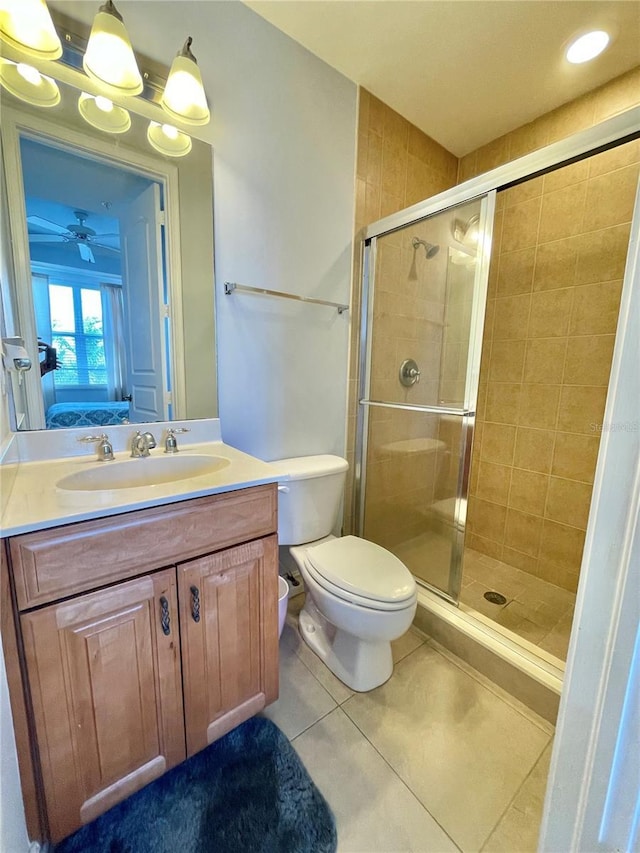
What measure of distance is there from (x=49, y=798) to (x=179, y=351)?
124 centimetres

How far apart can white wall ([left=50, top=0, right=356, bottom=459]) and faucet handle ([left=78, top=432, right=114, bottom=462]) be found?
43 centimetres

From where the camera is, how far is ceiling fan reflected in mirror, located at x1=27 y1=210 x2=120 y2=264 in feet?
3.47

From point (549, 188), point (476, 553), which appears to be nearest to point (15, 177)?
point (549, 188)

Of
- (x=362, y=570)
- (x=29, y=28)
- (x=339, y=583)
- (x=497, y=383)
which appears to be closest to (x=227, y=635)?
(x=339, y=583)

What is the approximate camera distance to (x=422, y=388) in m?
1.80

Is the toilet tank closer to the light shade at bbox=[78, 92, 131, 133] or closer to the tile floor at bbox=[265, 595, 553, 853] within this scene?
the tile floor at bbox=[265, 595, 553, 853]

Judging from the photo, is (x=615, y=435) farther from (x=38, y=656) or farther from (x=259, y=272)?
(x=259, y=272)

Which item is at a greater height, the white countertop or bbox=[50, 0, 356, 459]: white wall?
bbox=[50, 0, 356, 459]: white wall

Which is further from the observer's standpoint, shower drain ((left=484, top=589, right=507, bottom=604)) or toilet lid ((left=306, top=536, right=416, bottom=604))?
shower drain ((left=484, top=589, right=507, bottom=604))

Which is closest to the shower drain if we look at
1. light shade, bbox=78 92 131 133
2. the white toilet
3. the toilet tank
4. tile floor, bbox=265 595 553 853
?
tile floor, bbox=265 595 553 853

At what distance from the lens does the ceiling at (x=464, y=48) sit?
128cm

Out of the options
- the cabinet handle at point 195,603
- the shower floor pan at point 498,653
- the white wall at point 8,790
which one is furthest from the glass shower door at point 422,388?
the white wall at point 8,790

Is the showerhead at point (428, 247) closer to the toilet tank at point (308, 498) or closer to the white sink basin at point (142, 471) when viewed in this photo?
the toilet tank at point (308, 498)

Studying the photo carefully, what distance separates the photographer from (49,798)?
784 mm
